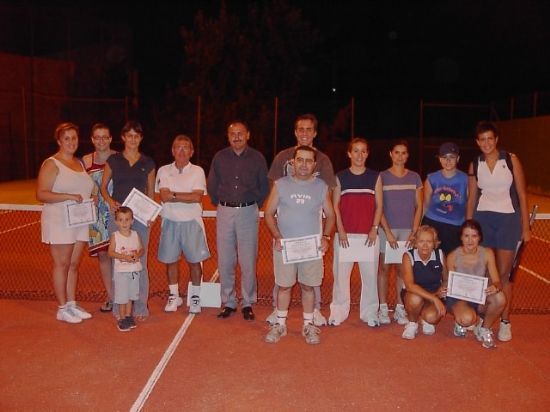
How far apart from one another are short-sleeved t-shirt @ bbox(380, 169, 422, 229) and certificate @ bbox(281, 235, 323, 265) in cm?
101

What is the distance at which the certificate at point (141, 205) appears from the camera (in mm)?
6184

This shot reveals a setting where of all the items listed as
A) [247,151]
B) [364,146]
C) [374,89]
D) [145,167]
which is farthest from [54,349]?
[374,89]

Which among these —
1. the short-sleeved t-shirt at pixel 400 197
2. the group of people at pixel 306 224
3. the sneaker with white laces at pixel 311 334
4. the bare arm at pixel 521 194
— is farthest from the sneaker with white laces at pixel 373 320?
the bare arm at pixel 521 194

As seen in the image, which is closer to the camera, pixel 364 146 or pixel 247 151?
pixel 364 146

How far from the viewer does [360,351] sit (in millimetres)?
5543

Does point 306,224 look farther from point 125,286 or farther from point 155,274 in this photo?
point 155,274

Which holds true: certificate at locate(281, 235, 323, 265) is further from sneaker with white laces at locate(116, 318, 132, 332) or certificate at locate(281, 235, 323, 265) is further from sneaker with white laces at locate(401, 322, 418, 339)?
sneaker with white laces at locate(116, 318, 132, 332)

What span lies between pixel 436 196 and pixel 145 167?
2.98 metres

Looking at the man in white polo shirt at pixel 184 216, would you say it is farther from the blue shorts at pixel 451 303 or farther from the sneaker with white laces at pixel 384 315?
the blue shorts at pixel 451 303

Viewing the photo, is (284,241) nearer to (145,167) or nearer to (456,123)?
(145,167)

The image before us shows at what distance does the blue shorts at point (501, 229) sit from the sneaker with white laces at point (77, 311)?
4067mm

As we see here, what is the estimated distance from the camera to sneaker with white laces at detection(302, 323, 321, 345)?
5.70m

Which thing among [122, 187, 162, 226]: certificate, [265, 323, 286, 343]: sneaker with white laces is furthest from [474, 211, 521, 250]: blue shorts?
[122, 187, 162, 226]: certificate

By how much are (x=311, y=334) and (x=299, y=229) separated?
978mm
